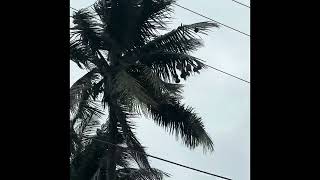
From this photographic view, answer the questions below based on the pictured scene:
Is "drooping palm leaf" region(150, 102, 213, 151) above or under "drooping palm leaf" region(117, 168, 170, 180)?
above

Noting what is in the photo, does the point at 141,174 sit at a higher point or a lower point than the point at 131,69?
lower

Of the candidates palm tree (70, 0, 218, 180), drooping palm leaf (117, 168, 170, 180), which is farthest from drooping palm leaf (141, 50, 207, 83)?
drooping palm leaf (117, 168, 170, 180)

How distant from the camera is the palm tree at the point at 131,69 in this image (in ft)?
59.2

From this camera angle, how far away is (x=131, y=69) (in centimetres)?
1886

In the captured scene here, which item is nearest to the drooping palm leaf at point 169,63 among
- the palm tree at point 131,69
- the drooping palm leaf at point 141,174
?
the palm tree at point 131,69

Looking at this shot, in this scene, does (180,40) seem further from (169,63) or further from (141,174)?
(141,174)

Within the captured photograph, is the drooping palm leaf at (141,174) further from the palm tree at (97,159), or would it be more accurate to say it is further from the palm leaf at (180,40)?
the palm leaf at (180,40)

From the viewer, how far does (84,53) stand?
62.3ft

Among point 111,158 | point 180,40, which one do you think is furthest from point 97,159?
point 180,40

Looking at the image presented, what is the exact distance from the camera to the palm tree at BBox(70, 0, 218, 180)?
18031 mm

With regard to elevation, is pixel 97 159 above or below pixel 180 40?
below

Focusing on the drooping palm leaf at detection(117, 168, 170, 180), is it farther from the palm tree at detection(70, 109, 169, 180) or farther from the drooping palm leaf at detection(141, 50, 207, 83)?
the drooping palm leaf at detection(141, 50, 207, 83)
